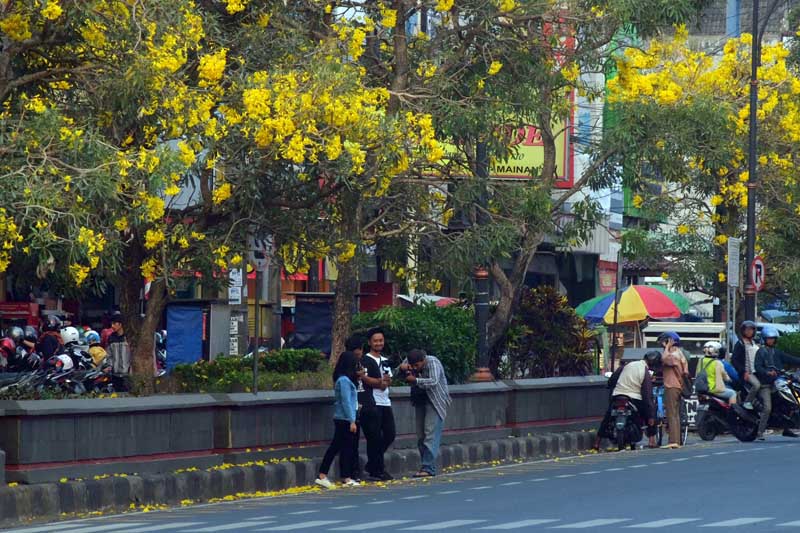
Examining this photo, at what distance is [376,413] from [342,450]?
739 mm

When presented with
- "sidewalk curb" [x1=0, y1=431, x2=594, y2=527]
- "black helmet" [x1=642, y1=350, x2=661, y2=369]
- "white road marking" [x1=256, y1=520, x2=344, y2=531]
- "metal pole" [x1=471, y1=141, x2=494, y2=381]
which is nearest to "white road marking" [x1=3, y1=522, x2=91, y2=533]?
"sidewalk curb" [x1=0, y1=431, x2=594, y2=527]

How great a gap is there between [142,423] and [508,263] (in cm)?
2904

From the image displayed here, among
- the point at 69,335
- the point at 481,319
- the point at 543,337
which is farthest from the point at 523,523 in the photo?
the point at 69,335

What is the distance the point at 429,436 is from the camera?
20797 millimetres

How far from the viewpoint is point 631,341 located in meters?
43.6

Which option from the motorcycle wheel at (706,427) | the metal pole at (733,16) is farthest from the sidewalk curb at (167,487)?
the metal pole at (733,16)

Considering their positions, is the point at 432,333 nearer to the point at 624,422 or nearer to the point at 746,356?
the point at 624,422

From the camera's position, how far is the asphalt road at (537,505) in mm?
13859

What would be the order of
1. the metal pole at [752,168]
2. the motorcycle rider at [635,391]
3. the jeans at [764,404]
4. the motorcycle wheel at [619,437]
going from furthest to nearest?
1. the metal pole at [752,168]
2. the jeans at [764,404]
3. the motorcycle rider at [635,391]
4. the motorcycle wheel at [619,437]

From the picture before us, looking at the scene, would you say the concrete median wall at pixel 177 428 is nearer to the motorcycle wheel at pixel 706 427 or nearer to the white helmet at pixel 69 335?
the motorcycle wheel at pixel 706 427

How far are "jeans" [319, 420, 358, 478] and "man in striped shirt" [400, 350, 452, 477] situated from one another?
140 cm

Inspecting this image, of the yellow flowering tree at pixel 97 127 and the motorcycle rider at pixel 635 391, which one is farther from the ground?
the yellow flowering tree at pixel 97 127

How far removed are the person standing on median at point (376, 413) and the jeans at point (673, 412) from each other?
6623 mm

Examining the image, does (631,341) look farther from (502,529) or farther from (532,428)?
(502,529)
